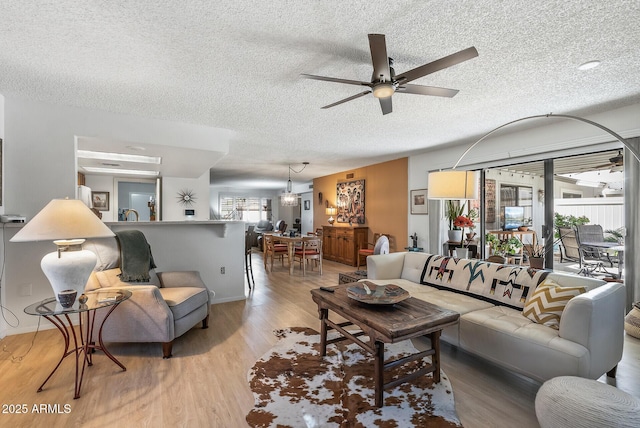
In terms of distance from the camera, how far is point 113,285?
282 cm

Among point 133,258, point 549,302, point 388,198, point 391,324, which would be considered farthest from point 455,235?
point 133,258

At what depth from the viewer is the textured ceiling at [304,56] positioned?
5.65ft

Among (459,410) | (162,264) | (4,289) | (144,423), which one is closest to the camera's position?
(144,423)

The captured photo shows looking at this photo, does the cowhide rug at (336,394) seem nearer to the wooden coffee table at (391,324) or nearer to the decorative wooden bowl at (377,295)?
the wooden coffee table at (391,324)

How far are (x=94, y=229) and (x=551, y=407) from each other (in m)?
3.20

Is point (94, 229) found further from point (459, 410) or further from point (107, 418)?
point (459, 410)

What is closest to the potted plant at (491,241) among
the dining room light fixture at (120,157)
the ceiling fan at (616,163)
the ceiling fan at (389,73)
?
the ceiling fan at (616,163)

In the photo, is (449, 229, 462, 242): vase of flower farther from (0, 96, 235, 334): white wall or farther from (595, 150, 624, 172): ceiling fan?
(0, 96, 235, 334): white wall

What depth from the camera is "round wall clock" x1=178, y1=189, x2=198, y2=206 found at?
268 inches

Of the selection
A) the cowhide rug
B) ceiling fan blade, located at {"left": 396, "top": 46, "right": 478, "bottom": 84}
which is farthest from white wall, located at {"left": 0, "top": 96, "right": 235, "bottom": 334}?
ceiling fan blade, located at {"left": 396, "top": 46, "right": 478, "bottom": 84}

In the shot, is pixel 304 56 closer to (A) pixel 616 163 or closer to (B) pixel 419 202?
(A) pixel 616 163

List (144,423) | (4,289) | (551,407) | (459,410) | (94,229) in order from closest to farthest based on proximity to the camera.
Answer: (551,407) < (144,423) < (459,410) < (94,229) < (4,289)

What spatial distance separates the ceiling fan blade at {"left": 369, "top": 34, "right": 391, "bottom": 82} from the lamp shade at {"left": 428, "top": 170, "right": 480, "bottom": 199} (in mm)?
1342

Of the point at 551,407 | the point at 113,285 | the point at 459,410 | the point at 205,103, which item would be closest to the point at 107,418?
the point at 113,285
